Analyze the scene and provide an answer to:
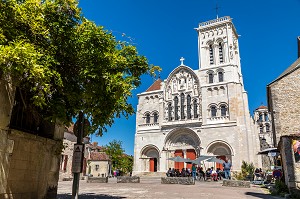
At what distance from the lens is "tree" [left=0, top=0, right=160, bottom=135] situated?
225 inches

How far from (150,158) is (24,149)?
97.5 ft

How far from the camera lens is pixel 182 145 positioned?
33438mm

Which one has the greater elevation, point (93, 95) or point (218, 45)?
point (218, 45)

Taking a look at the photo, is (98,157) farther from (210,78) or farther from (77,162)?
(77,162)

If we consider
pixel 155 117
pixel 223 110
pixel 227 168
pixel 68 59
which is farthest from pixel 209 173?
pixel 68 59

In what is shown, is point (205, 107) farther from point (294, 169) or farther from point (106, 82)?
point (106, 82)

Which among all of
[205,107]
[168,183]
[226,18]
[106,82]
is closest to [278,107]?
[168,183]

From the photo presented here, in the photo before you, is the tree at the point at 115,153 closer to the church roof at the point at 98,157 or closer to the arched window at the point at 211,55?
the church roof at the point at 98,157

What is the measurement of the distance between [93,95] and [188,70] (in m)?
30.5

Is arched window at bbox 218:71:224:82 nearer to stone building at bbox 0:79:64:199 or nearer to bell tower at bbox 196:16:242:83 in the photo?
bell tower at bbox 196:16:242:83

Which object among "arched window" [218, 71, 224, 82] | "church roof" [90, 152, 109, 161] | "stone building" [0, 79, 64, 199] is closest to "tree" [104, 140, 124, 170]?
"church roof" [90, 152, 109, 161]

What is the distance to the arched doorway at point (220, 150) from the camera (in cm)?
2988

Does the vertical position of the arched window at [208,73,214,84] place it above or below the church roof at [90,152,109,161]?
above

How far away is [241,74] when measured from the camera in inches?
1422
